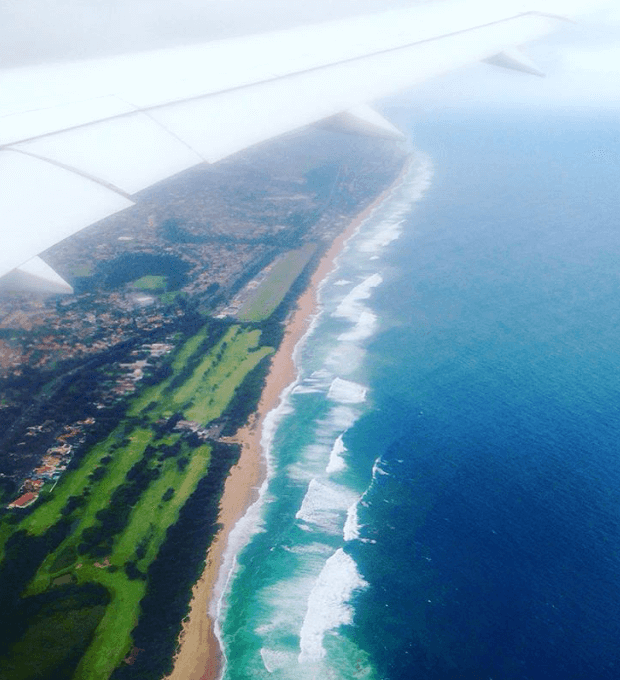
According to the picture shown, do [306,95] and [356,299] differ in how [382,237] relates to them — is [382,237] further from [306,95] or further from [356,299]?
[306,95]

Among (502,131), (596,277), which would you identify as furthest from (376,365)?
(502,131)

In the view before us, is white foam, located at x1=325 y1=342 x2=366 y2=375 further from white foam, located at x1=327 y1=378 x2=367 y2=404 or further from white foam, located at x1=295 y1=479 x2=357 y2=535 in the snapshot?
white foam, located at x1=295 y1=479 x2=357 y2=535

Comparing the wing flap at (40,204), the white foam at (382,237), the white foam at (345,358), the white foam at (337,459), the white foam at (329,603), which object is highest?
the wing flap at (40,204)

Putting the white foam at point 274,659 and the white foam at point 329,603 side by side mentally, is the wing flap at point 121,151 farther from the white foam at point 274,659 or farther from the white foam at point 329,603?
the white foam at point 329,603

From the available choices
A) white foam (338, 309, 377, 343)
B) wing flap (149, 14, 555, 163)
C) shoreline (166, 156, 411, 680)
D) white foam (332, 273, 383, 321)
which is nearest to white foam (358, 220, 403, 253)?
white foam (332, 273, 383, 321)

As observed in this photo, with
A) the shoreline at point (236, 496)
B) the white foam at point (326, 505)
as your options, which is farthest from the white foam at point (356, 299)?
the white foam at point (326, 505)
